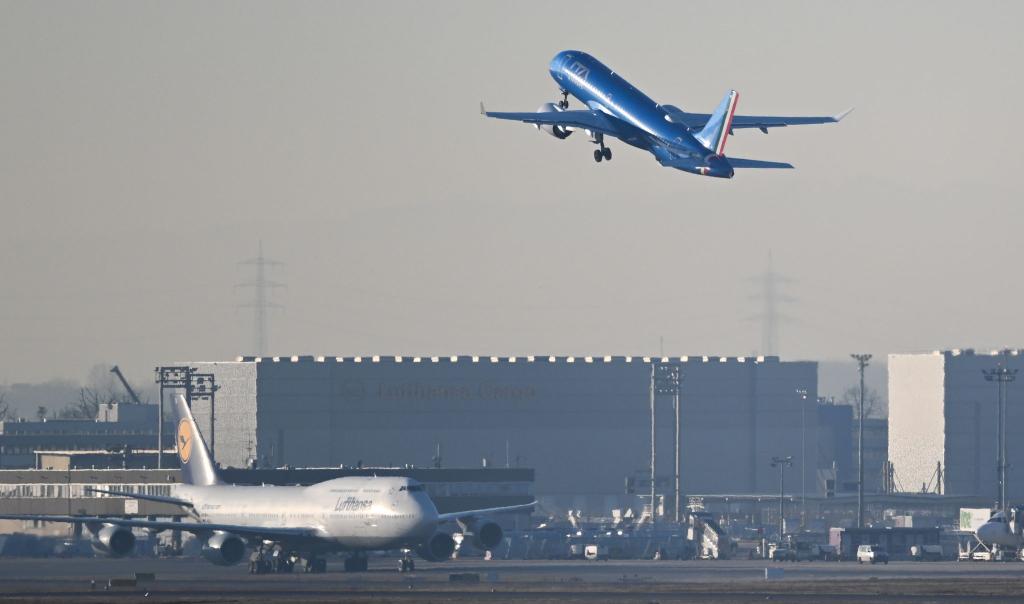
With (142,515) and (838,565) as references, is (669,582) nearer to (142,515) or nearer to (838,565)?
(838,565)

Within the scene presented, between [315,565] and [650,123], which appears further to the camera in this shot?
[315,565]

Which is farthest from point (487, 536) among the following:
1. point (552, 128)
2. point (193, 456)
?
point (552, 128)

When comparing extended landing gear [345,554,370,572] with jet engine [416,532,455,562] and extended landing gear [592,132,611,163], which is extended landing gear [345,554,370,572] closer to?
jet engine [416,532,455,562]

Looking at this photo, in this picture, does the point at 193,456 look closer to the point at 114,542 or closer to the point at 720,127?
the point at 114,542

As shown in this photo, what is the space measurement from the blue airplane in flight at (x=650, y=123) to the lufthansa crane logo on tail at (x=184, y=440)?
44.5m

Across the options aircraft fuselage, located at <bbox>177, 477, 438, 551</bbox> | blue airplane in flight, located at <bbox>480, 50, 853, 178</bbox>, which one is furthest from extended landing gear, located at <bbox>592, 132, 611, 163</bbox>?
aircraft fuselage, located at <bbox>177, 477, 438, 551</bbox>

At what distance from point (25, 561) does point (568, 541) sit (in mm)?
48005

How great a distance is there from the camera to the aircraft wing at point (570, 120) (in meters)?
110

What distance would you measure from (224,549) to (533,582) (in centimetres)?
2475

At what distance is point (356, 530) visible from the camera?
125 m

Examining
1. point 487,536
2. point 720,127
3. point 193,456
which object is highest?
point 720,127

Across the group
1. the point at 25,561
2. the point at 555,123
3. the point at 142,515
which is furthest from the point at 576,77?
the point at 142,515

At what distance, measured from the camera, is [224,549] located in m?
128

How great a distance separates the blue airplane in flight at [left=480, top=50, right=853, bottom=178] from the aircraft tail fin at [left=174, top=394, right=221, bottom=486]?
140ft
